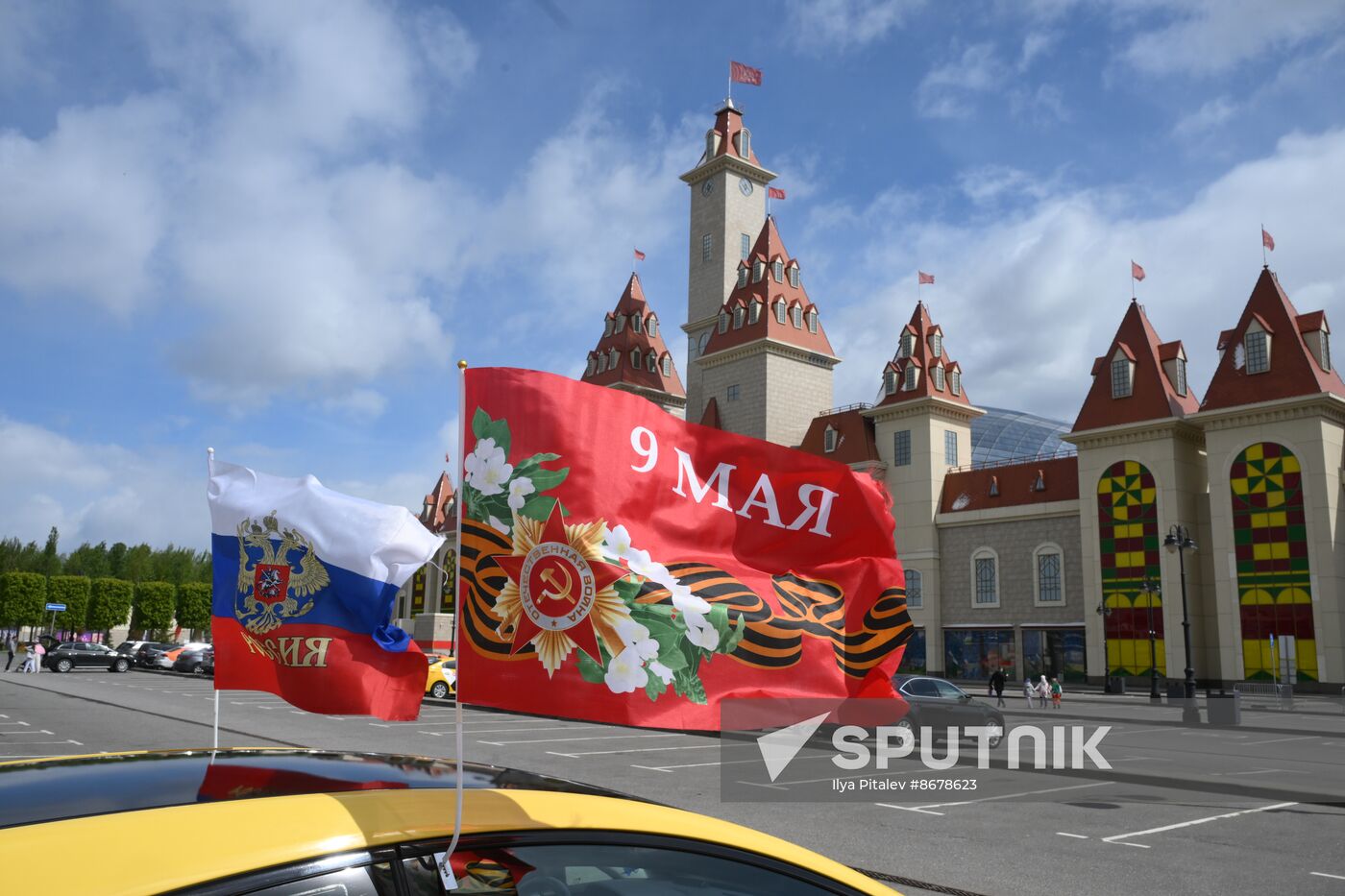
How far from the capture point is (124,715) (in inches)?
864

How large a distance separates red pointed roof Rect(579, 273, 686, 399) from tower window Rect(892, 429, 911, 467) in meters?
18.7

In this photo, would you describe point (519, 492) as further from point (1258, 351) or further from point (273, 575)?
point (1258, 351)

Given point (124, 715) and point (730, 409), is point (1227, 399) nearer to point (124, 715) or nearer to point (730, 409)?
point (730, 409)

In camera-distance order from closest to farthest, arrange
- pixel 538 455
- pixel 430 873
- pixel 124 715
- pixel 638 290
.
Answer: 1. pixel 430 873
2. pixel 538 455
3. pixel 124 715
4. pixel 638 290

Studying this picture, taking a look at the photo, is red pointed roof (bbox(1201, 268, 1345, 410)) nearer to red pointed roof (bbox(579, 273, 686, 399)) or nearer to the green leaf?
red pointed roof (bbox(579, 273, 686, 399))

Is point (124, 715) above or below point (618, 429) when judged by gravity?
below

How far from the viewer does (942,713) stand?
803 inches

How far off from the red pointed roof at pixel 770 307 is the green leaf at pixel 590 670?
54.0m

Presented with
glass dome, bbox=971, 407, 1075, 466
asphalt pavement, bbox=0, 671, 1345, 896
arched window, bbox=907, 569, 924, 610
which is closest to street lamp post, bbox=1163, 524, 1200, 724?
asphalt pavement, bbox=0, 671, 1345, 896

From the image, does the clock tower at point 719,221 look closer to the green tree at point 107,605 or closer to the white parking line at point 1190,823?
the white parking line at point 1190,823

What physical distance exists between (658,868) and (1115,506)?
49529 millimetres

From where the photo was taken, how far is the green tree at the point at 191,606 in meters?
92.4

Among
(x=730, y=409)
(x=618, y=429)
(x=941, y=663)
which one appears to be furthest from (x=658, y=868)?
(x=730, y=409)

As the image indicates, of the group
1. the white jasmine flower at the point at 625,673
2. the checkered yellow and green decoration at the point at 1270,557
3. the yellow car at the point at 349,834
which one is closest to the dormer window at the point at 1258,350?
the checkered yellow and green decoration at the point at 1270,557
